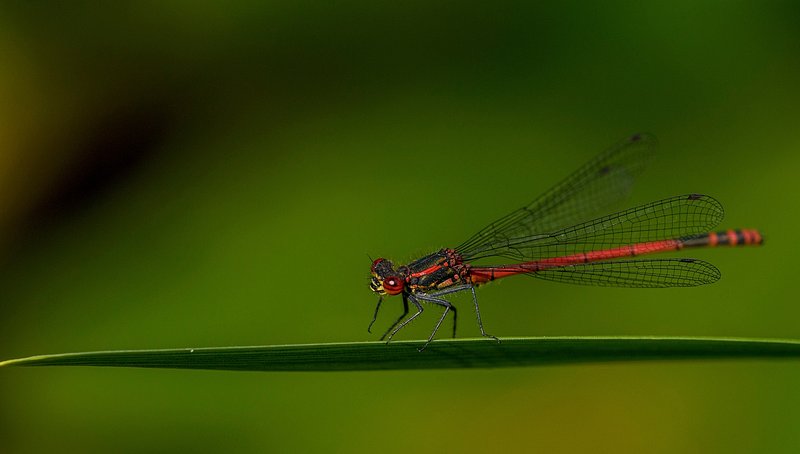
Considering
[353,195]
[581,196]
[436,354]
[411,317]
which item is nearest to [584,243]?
[581,196]

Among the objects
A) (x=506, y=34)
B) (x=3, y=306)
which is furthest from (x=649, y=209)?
(x=3, y=306)

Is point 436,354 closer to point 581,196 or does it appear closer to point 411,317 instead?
point 411,317

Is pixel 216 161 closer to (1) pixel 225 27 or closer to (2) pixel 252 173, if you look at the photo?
(2) pixel 252 173

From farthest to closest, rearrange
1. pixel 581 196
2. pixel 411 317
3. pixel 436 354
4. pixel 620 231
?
pixel 581 196
pixel 620 231
pixel 411 317
pixel 436 354

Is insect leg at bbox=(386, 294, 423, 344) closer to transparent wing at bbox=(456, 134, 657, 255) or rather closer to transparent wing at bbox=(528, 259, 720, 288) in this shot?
transparent wing at bbox=(456, 134, 657, 255)

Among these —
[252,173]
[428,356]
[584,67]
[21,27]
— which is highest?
[21,27]

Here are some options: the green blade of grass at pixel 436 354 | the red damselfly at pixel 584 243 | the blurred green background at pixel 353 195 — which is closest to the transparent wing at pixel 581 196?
the red damselfly at pixel 584 243

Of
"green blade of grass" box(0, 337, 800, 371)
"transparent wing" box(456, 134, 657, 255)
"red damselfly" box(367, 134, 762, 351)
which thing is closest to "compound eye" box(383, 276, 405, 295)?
"red damselfly" box(367, 134, 762, 351)
